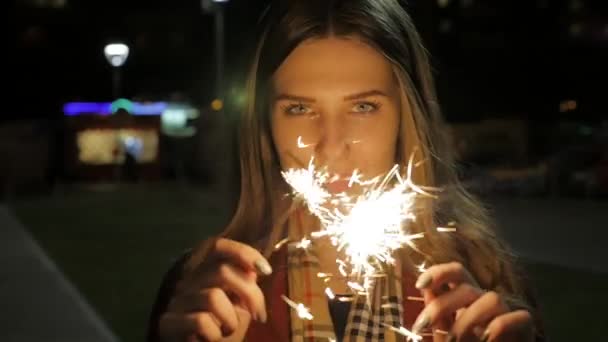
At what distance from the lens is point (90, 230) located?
1830 centimetres

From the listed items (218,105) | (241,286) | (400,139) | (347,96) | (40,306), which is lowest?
(218,105)

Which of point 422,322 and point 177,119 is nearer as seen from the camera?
point 422,322

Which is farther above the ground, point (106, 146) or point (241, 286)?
point (241, 286)

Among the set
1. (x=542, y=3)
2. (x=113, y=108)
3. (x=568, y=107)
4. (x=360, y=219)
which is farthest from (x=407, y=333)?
(x=542, y=3)

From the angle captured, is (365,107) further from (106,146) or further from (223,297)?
(106,146)

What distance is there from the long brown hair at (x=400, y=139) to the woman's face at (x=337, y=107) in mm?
27

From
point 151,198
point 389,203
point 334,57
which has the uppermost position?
Result: point 334,57

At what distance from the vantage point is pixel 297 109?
6.35 ft

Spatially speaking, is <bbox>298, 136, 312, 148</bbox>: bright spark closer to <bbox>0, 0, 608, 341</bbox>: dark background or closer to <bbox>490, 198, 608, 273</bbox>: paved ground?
<bbox>0, 0, 608, 341</bbox>: dark background

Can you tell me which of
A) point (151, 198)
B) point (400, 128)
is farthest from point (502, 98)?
point (400, 128)

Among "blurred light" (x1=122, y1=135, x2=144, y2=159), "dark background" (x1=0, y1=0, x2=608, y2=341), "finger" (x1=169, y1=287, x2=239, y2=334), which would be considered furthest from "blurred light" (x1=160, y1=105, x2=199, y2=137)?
"finger" (x1=169, y1=287, x2=239, y2=334)

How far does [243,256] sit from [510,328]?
1.72ft

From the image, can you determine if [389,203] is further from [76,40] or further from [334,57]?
[76,40]

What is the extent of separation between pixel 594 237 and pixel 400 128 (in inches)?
556
